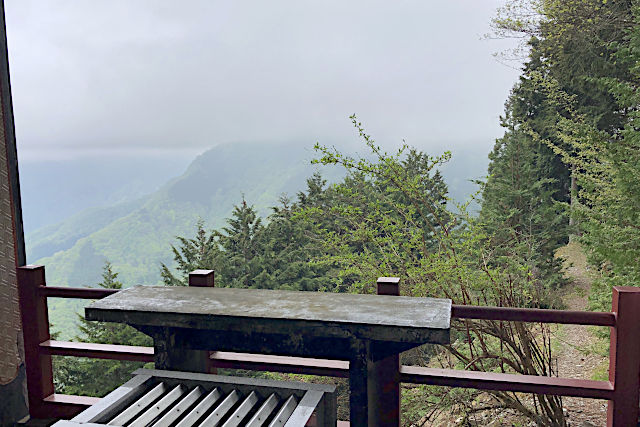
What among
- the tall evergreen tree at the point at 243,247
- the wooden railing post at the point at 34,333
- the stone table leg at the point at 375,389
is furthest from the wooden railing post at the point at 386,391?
the tall evergreen tree at the point at 243,247

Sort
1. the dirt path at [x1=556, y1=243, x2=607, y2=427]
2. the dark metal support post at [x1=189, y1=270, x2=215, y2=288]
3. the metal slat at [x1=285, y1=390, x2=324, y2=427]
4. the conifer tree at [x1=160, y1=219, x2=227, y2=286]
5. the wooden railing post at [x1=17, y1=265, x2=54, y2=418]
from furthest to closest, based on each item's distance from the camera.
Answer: the conifer tree at [x1=160, y1=219, x2=227, y2=286]
the dirt path at [x1=556, y1=243, x2=607, y2=427]
the wooden railing post at [x1=17, y1=265, x2=54, y2=418]
the dark metal support post at [x1=189, y1=270, x2=215, y2=288]
the metal slat at [x1=285, y1=390, x2=324, y2=427]

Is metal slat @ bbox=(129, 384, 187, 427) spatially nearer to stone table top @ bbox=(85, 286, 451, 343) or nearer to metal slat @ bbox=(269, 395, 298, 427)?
stone table top @ bbox=(85, 286, 451, 343)

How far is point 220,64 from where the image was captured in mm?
71688

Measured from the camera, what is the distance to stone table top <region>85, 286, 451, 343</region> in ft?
5.01

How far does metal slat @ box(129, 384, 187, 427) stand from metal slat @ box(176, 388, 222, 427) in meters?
0.10

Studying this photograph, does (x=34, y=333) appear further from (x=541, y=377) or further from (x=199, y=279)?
(x=541, y=377)

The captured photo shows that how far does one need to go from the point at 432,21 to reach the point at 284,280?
39787 mm

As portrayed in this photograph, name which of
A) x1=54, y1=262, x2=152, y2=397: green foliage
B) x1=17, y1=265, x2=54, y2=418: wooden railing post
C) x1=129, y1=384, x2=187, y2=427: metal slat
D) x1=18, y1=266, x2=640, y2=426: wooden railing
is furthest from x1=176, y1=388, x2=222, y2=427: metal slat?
x1=54, y1=262, x2=152, y2=397: green foliage

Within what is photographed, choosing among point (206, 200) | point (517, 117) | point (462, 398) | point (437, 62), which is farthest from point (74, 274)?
point (462, 398)

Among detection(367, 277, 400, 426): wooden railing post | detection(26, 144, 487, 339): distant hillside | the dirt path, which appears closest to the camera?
detection(367, 277, 400, 426): wooden railing post

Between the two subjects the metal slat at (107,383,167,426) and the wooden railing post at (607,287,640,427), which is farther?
the wooden railing post at (607,287,640,427)

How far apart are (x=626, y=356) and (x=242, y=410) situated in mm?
1269

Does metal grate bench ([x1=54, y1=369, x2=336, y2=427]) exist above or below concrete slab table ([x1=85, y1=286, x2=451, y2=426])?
below

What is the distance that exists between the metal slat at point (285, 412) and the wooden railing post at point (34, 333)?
4.72 ft
